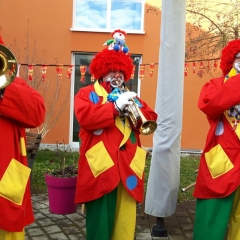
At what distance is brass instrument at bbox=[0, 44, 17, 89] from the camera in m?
2.24

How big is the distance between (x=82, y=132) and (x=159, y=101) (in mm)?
1034

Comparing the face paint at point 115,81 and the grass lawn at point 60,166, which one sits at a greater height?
the face paint at point 115,81

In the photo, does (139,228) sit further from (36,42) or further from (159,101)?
(36,42)

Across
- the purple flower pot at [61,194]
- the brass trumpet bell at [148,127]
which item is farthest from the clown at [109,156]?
the purple flower pot at [61,194]

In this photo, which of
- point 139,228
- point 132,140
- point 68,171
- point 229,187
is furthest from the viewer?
point 68,171

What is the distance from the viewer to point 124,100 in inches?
120

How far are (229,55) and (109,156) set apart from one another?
1397 millimetres

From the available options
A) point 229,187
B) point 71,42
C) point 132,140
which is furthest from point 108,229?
point 71,42


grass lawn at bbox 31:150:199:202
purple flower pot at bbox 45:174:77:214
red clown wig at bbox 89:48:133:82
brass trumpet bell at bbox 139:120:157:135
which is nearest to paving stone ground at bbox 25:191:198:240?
purple flower pot at bbox 45:174:77:214

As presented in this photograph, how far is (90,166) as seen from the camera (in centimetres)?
320

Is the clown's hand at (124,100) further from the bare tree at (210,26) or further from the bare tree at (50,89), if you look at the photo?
the bare tree at (50,89)

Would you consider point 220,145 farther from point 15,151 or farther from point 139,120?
point 15,151

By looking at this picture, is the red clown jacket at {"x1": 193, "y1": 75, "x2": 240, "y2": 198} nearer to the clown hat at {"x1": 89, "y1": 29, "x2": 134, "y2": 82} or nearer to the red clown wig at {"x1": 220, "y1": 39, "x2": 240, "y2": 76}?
the red clown wig at {"x1": 220, "y1": 39, "x2": 240, "y2": 76}

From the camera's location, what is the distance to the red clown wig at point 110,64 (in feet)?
10.7
